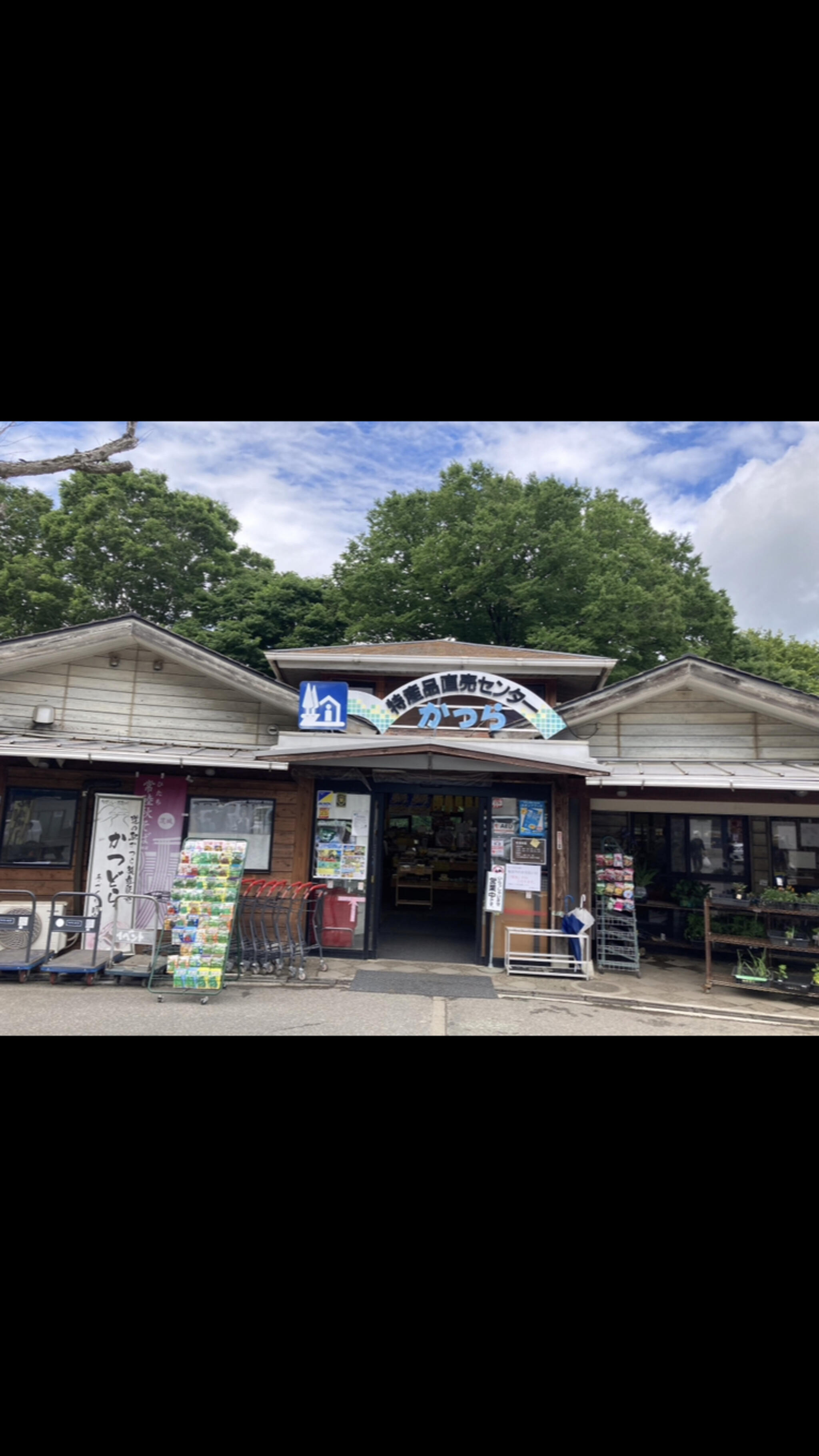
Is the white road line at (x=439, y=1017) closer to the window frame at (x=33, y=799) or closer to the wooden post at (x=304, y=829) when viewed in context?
the wooden post at (x=304, y=829)

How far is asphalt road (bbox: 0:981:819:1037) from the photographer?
609 centimetres

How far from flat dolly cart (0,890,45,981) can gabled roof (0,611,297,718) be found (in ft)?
12.1

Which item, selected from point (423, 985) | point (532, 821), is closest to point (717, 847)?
point (532, 821)

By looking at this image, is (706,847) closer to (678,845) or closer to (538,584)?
(678,845)

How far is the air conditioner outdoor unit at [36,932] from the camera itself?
8.70 meters

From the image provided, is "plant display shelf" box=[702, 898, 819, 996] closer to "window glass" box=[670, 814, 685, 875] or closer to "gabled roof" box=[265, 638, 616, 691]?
"window glass" box=[670, 814, 685, 875]

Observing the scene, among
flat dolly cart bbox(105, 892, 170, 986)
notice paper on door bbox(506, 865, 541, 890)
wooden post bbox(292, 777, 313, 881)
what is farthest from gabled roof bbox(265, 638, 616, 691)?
flat dolly cart bbox(105, 892, 170, 986)

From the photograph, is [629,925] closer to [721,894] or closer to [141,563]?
[721,894]

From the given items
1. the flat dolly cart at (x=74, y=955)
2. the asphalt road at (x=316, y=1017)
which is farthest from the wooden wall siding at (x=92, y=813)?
the asphalt road at (x=316, y=1017)

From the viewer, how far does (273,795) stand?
9.98 m

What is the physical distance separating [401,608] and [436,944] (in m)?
14.8

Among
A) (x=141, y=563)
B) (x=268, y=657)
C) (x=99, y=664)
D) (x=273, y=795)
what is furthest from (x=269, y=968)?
(x=141, y=563)

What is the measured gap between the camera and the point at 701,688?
10.4m

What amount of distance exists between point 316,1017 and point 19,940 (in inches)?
195
